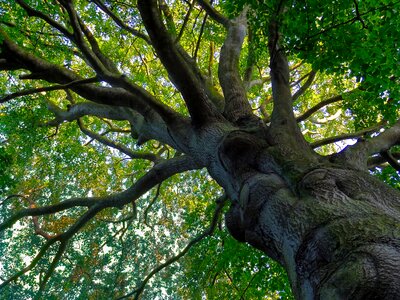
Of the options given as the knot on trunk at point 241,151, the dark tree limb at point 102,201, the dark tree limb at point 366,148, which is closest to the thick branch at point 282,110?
the knot on trunk at point 241,151

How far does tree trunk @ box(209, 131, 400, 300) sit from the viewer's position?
189cm

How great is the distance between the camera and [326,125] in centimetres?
1248

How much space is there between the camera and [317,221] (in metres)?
2.44

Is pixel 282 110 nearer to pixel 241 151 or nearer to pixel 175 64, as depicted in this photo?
pixel 241 151

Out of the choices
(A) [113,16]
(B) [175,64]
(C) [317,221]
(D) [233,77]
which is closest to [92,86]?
(B) [175,64]

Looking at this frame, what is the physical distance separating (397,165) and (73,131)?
7812mm

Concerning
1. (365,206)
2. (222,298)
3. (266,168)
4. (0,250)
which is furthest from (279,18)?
(0,250)

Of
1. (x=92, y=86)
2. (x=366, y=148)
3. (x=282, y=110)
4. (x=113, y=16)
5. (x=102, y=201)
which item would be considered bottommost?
(x=366, y=148)

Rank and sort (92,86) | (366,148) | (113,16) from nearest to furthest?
(366,148)
(92,86)
(113,16)

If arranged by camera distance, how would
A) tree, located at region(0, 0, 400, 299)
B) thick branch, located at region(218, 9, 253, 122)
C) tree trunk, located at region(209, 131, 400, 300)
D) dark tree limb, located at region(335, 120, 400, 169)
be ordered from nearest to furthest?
tree trunk, located at region(209, 131, 400, 300)
tree, located at region(0, 0, 400, 299)
dark tree limb, located at region(335, 120, 400, 169)
thick branch, located at region(218, 9, 253, 122)

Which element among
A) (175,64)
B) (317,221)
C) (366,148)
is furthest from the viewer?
(366,148)

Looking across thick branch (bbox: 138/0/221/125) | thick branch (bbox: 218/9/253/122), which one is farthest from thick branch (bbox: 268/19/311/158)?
thick branch (bbox: 138/0/221/125)

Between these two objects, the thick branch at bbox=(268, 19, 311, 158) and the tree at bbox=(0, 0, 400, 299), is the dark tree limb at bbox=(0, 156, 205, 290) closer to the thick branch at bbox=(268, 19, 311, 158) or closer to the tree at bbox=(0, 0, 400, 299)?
the tree at bbox=(0, 0, 400, 299)

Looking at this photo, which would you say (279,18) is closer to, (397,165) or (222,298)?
(397,165)
